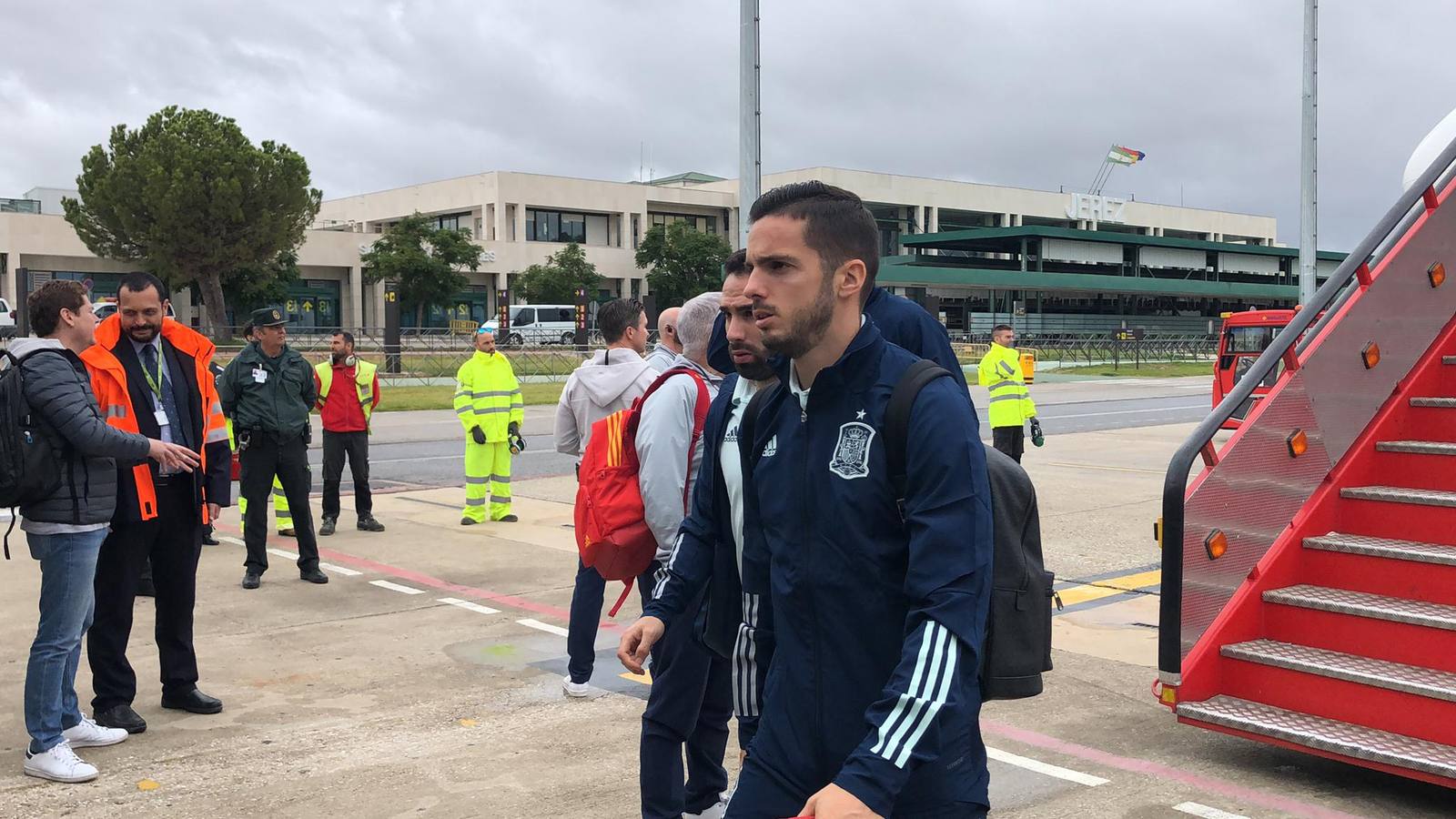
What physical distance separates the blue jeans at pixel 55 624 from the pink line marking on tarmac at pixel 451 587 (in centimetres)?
274

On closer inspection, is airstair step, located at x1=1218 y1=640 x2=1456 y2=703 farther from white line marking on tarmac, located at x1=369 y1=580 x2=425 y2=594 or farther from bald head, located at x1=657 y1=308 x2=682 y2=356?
white line marking on tarmac, located at x1=369 y1=580 x2=425 y2=594

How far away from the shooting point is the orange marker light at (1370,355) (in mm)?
6160

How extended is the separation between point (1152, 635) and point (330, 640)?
16.0ft

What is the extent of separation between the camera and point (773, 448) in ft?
8.47

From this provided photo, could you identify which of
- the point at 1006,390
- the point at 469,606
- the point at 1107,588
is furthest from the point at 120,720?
the point at 1006,390

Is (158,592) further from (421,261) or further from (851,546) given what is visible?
(421,261)

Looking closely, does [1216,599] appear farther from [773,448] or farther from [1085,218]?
[1085,218]

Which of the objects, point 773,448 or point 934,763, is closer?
point 934,763

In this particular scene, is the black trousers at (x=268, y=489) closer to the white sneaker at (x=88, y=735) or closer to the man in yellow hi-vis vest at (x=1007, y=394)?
the white sneaker at (x=88, y=735)

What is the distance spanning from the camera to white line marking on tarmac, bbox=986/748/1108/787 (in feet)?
16.5

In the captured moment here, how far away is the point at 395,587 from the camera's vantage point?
902 cm

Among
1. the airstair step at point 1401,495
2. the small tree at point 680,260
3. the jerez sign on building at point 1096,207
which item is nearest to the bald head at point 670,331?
the airstair step at point 1401,495

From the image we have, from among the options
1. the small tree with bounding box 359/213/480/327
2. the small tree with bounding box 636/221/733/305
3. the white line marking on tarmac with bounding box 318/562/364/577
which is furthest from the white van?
the white line marking on tarmac with bounding box 318/562/364/577

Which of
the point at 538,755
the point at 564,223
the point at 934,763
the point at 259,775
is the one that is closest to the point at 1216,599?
the point at 538,755
